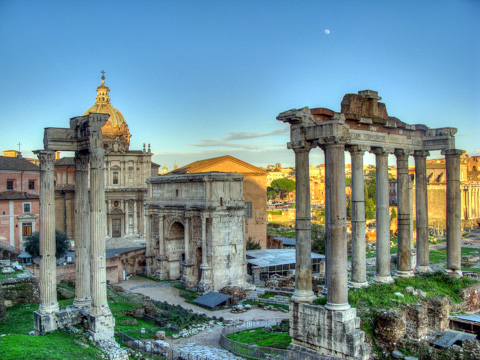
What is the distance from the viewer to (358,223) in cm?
1694

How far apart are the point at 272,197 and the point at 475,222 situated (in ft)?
221

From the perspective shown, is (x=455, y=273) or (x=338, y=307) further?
(x=455, y=273)

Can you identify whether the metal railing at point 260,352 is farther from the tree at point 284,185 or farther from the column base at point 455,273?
the tree at point 284,185

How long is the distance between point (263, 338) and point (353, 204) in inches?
256

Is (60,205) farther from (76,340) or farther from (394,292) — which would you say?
(394,292)

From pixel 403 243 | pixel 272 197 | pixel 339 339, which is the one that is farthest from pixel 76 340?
pixel 272 197

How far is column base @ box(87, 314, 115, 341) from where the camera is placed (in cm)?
1653

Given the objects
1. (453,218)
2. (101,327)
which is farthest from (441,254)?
(101,327)

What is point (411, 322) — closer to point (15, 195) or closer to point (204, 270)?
point (204, 270)

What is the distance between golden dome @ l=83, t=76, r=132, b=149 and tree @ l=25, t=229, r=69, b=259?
19452 millimetres

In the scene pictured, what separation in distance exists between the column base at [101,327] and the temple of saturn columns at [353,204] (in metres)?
6.68

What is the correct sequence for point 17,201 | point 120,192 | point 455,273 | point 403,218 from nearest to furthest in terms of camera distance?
point 403,218 < point 455,273 < point 17,201 < point 120,192

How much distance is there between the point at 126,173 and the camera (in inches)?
1891

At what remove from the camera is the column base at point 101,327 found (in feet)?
54.2
